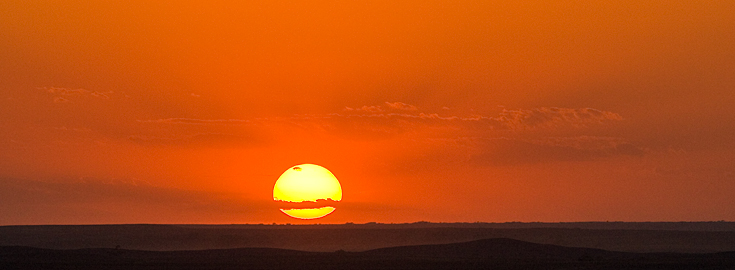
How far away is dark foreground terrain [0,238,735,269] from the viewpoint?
40.7 meters

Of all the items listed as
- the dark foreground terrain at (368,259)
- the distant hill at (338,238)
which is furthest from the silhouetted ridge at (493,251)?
the distant hill at (338,238)

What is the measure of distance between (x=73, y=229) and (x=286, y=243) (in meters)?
35.7

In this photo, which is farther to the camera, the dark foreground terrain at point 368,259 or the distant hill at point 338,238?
the distant hill at point 338,238

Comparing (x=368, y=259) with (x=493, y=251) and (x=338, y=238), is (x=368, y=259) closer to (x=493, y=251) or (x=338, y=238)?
(x=493, y=251)

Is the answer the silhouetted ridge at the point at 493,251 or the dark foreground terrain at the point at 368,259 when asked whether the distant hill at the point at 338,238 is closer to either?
the silhouetted ridge at the point at 493,251

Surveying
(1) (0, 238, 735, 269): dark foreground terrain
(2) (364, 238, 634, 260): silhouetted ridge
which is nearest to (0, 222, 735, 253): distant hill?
(2) (364, 238, 634, 260): silhouetted ridge

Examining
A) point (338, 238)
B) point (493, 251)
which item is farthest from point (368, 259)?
point (338, 238)

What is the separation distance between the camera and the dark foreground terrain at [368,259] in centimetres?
4072

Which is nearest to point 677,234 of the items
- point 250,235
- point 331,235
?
point 331,235

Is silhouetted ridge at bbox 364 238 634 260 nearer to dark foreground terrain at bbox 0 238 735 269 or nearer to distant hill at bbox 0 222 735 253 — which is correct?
dark foreground terrain at bbox 0 238 735 269

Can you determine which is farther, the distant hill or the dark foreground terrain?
the distant hill

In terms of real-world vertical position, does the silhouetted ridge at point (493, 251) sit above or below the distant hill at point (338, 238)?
below

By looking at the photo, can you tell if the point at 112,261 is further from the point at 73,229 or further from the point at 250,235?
the point at 73,229

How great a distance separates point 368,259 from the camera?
148 ft
